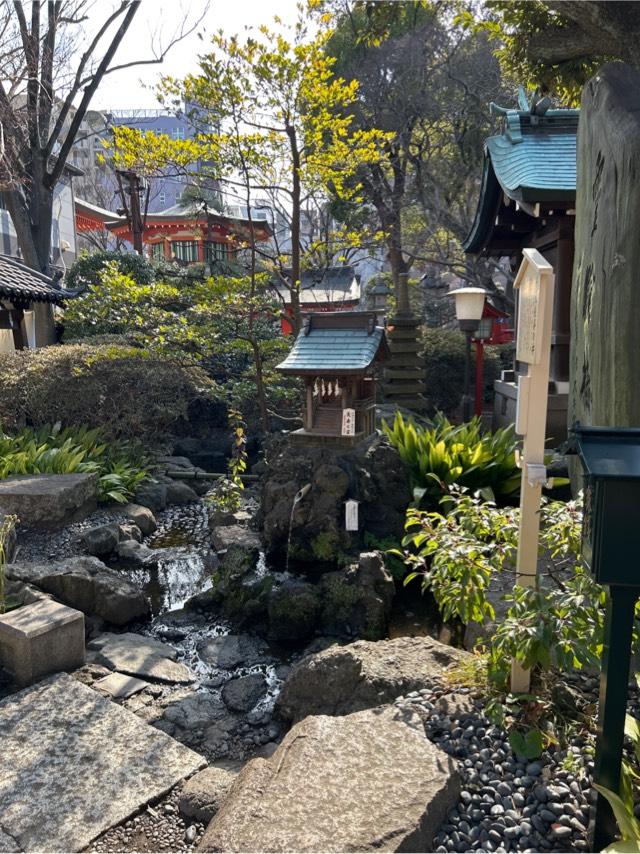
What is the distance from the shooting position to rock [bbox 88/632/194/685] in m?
4.82

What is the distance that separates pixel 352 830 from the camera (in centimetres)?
218

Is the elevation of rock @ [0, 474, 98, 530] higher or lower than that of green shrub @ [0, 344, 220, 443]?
lower

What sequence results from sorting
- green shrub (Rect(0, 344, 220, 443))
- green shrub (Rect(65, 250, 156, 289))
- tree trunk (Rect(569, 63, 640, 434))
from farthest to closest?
green shrub (Rect(65, 250, 156, 289)), green shrub (Rect(0, 344, 220, 443)), tree trunk (Rect(569, 63, 640, 434))

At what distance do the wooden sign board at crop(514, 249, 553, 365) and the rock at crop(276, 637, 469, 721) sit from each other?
183 centimetres

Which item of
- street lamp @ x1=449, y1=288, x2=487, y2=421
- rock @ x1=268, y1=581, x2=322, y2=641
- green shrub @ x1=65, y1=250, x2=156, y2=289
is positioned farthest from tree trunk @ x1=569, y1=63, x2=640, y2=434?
green shrub @ x1=65, y1=250, x2=156, y2=289

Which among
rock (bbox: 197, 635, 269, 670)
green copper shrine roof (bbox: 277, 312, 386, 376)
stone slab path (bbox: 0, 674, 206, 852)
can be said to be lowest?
rock (bbox: 197, 635, 269, 670)

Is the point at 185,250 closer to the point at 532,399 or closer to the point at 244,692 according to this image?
the point at 244,692

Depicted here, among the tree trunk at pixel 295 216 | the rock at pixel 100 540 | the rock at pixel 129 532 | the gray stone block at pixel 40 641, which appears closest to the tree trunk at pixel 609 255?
the gray stone block at pixel 40 641

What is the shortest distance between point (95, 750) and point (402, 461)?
15.7ft

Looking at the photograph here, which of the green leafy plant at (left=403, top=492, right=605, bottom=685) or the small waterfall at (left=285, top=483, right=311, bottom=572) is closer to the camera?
the green leafy plant at (left=403, top=492, right=605, bottom=685)

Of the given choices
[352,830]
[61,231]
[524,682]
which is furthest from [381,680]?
[61,231]

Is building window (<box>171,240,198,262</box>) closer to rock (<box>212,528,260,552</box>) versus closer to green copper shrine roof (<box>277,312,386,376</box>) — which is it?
green copper shrine roof (<box>277,312,386,376</box>)

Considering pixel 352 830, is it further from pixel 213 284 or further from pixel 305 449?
pixel 213 284

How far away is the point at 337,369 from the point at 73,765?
14.6ft
